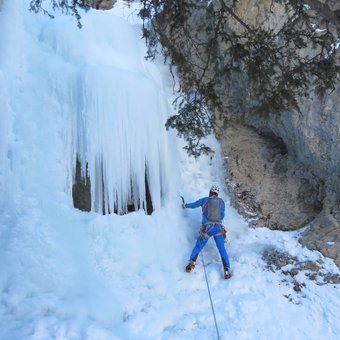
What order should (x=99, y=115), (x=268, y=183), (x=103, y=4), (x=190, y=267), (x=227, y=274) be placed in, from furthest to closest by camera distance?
(x=103, y=4) → (x=268, y=183) → (x=99, y=115) → (x=190, y=267) → (x=227, y=274)

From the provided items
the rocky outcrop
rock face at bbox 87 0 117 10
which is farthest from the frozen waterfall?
rock face at bbox 87 0 117 10

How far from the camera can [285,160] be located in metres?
7.98

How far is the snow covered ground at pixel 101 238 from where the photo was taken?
4980mm

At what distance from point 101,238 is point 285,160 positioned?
3969 millimetres

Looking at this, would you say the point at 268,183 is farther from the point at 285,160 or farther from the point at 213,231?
the point at 213,231

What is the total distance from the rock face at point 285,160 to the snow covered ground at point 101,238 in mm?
344

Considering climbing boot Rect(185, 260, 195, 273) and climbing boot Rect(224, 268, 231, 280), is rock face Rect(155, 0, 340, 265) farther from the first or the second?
climbing boot Rect(185, 260, 195, 273)

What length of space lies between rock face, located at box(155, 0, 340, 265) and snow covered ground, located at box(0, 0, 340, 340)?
344 millimetres

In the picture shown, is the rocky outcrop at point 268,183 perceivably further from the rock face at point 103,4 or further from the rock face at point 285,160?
the rock face at point 103,4

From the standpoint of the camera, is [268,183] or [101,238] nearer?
[101,238]

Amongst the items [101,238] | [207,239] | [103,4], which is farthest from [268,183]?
[103,4]

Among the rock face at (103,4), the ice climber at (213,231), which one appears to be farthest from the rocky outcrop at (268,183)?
the rock face at (103,4)

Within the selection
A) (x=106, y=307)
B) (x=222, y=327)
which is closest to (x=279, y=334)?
(x=222, y=327)

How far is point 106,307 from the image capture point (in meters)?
5.11
